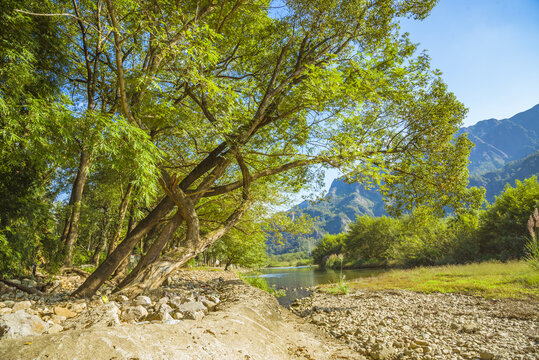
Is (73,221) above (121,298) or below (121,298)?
above

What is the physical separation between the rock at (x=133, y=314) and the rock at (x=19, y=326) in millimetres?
772

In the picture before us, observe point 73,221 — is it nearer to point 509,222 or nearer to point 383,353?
point 383,353

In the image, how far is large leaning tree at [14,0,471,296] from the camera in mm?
5141

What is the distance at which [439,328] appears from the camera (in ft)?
17.5

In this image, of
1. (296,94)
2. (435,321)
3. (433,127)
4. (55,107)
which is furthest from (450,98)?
(55,107)

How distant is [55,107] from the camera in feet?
13.0

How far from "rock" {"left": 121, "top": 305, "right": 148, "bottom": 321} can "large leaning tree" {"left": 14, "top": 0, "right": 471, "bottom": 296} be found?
1.44 meters

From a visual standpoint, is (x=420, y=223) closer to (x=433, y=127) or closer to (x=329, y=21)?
(x=433, y=127)

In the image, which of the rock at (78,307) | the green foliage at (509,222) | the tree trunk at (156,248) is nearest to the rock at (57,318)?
the rock at (78,307)

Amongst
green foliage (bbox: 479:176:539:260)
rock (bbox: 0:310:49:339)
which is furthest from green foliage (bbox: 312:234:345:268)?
rock (bbox: 0:310:49:339)

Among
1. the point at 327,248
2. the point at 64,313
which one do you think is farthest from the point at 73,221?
the point at 327,248

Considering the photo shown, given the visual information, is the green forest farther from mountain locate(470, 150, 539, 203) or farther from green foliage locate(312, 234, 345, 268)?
mountain locate(470, 150, 539, 203)

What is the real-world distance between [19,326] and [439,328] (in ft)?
22.5

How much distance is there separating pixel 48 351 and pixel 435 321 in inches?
277
